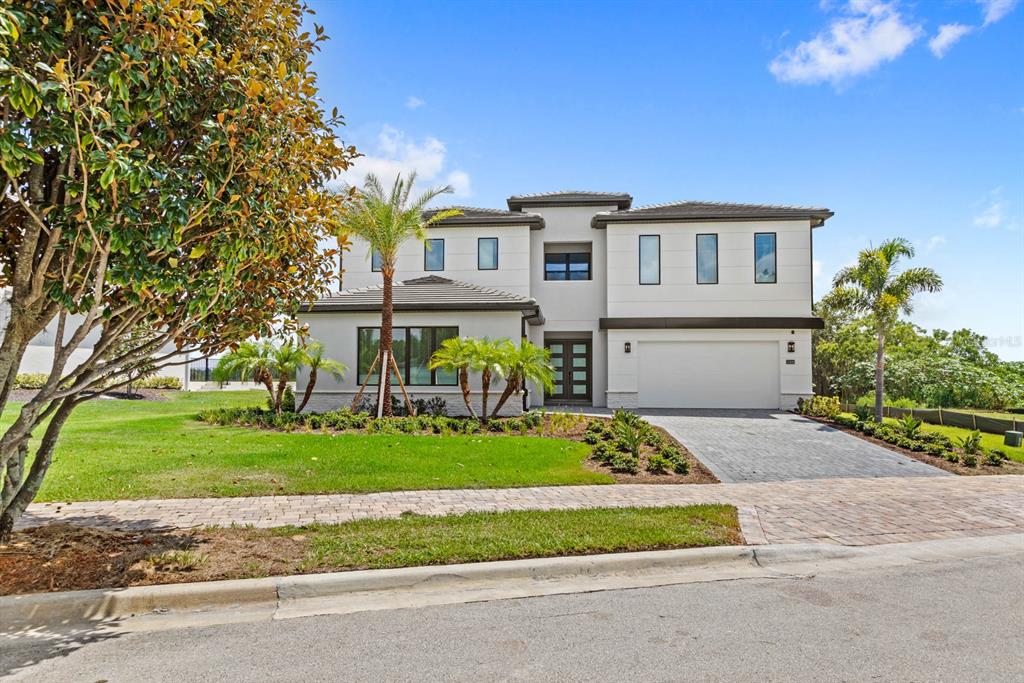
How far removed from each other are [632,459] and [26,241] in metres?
8.89

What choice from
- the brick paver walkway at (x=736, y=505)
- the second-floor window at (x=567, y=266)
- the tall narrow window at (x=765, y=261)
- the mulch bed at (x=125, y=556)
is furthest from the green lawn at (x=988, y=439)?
the mulch bed at (x=125, y=556)

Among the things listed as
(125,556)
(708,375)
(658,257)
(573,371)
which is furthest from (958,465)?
(125,556)

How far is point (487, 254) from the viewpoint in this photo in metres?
22.0

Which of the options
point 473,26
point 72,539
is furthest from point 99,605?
point 473,26

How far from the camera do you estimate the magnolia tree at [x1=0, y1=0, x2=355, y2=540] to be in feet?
13.1

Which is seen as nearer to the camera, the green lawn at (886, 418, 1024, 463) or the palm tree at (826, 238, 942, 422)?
the green lawn at (886, 418, 1024, 463)

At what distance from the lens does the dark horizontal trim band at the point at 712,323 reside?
2078cm

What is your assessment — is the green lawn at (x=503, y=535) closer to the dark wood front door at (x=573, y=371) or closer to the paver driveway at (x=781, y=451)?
the paver driveway at (x=781, y=451)

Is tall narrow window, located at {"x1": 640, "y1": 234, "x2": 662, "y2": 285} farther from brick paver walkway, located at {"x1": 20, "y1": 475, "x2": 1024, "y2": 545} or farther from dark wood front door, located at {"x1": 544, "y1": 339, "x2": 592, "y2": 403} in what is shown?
brick paver walkway, located at {"x1": 20, "y1": 475, "x2": 1024, "y2": 545}

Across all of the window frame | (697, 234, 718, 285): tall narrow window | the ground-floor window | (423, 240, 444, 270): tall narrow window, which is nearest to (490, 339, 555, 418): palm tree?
the ground-floor window

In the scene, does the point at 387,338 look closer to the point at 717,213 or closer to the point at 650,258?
Result: the point at 650,258

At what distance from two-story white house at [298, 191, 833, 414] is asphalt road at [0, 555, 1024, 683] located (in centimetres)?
1514

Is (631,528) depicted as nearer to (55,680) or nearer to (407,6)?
(55,680)

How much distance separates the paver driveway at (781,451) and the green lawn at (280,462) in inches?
107
